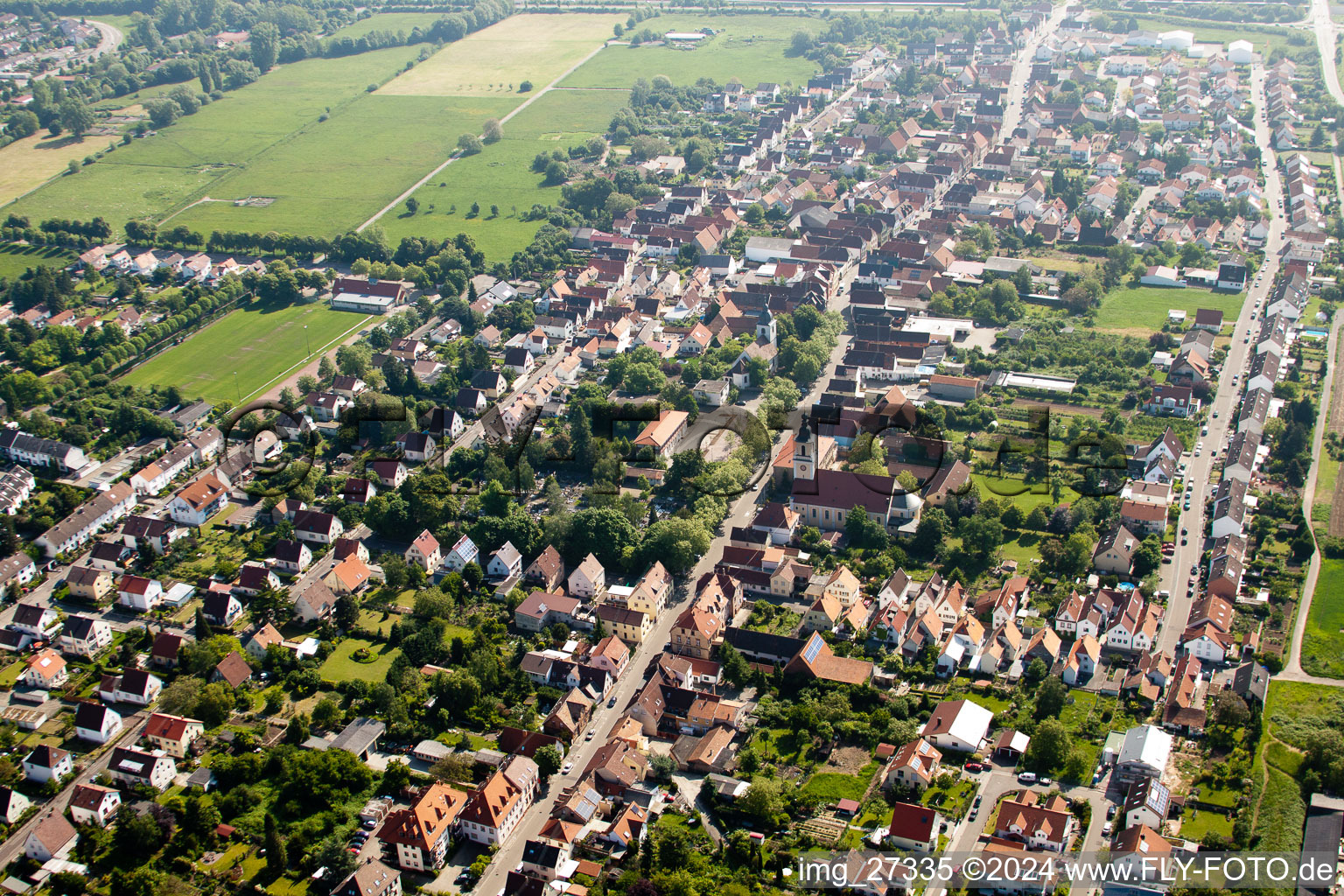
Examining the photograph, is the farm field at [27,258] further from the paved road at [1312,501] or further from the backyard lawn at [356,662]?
the paved road at [1312,501]

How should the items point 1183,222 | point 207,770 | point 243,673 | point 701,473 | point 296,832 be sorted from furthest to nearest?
1. point 1183,222
2. point 701,473
3. point 243,673
4. point 207,770
5. point 296,832

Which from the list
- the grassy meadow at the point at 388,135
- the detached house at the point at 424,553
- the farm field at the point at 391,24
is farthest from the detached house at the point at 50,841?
the farm field at the point at 391,24

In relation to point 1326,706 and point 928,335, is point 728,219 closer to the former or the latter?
point 928,335

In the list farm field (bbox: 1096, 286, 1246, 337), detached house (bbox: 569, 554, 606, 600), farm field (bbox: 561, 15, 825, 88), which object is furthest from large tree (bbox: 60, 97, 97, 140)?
farm field (bbox: 1096, 286, 1246, 337)

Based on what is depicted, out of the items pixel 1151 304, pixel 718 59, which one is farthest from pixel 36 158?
pixel 1151 304

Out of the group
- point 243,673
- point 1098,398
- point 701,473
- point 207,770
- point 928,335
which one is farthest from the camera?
point 928,335

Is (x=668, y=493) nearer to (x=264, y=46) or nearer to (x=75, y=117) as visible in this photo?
(x=75, y=117)

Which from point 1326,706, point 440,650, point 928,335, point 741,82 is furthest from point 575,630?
point 741,82
